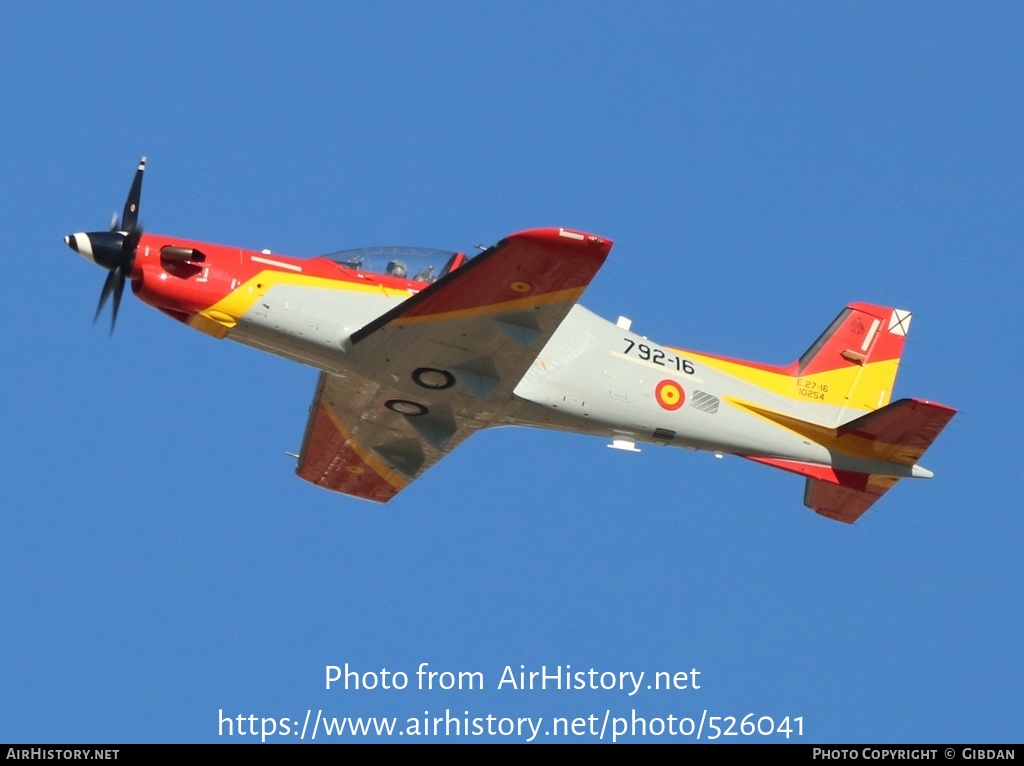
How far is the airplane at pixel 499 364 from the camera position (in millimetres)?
21328

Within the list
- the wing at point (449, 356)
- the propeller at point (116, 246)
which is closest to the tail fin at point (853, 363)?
the wing at point (449, 356)

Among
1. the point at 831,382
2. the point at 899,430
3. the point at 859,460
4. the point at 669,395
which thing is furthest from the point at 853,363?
the point at 669,395

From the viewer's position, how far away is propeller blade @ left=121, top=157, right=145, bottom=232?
856 inches

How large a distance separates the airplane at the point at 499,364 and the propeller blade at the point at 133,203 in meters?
0.02

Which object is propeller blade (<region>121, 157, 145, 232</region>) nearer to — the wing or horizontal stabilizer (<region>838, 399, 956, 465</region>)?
the wing

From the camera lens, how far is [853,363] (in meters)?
25.9

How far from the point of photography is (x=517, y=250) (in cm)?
2025

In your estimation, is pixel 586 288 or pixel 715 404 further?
pixel 715 404

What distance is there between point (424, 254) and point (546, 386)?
8.81 feet

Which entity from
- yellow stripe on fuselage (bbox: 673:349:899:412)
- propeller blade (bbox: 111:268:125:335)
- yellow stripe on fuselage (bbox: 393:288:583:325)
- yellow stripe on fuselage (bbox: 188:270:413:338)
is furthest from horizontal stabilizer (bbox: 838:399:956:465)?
propeller blade (bbox: 111:268:125:335)

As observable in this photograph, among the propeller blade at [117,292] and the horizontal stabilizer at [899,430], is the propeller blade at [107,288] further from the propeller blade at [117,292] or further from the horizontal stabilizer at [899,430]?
the horizontal stabilizer at [899,430]
